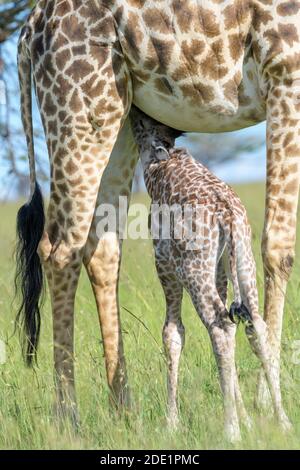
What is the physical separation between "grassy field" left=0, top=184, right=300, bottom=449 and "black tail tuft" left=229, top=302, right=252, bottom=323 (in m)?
0.45

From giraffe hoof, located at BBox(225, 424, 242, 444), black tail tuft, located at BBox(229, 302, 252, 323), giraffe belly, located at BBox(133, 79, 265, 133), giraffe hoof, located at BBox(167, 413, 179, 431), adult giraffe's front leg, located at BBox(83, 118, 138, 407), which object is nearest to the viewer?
giraffe hoof, located at BBox(225, 424, 242, 444)

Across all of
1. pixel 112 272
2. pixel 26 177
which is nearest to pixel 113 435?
pixel 112 272

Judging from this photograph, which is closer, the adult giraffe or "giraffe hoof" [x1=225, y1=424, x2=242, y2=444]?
"giraffe hoof" [x1=225, y1=424, x2=242, y2=444]

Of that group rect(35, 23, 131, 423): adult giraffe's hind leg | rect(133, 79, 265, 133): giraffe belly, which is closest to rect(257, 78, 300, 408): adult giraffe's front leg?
rect(133, 79, 265, 133): giraffe belly

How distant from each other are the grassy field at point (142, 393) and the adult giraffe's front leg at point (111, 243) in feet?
0.42

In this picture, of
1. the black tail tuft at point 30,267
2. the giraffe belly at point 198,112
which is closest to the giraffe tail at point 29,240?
the black tail tuft at point 30,267

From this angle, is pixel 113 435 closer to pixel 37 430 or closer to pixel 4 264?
pixel 37 430

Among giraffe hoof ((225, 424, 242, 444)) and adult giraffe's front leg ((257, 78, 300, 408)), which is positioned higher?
adult giraffe's front leg ((257, 78, 300, 408))

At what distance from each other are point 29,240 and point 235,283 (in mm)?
1945

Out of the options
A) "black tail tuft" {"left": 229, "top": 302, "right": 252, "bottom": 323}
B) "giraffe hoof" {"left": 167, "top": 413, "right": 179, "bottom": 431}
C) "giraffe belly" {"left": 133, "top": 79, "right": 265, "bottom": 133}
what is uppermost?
"giraffe belly" {"left": 133, "top": 79, "right": 265, "bottom": 133}

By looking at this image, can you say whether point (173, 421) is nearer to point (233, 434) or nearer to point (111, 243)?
point (233, 434)

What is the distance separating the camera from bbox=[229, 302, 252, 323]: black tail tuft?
14.8ft

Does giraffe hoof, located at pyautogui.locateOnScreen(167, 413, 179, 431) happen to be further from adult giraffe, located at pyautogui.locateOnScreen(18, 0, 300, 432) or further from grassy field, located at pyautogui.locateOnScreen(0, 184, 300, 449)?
adult giraffe, located at pyautogui.locateOnScreen(18, 0, 300, 432)

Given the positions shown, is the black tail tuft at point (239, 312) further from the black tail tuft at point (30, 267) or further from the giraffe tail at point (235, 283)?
the black tail tuft at point (30, 267)
